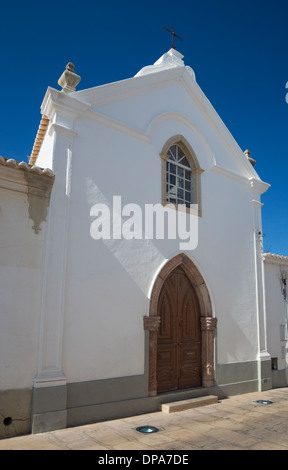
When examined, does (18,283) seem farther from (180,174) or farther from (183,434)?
(180,174)

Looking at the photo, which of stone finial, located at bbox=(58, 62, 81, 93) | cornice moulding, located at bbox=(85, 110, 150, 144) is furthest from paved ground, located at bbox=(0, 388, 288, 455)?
stone finial, located at bbox=(58, 62, 81, 93)

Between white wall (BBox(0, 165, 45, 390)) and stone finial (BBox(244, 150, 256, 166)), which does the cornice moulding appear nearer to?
white wall (BBox(0, 165, 45, 390))

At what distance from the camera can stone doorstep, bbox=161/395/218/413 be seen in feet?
20.8

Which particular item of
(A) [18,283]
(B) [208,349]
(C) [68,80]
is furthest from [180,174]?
(A) [18,283]

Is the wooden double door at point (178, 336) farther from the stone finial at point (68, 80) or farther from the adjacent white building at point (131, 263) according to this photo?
the stone finial at point (68, 80)

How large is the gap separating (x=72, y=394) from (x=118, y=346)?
1069 mm

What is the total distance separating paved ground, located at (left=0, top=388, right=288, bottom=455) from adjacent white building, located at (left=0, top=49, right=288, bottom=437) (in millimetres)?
294

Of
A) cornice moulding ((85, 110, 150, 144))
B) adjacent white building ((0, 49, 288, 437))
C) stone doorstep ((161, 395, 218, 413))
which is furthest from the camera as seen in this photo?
cornice moulding ((85, 110, 150, 144))

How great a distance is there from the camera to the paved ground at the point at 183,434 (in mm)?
4594
